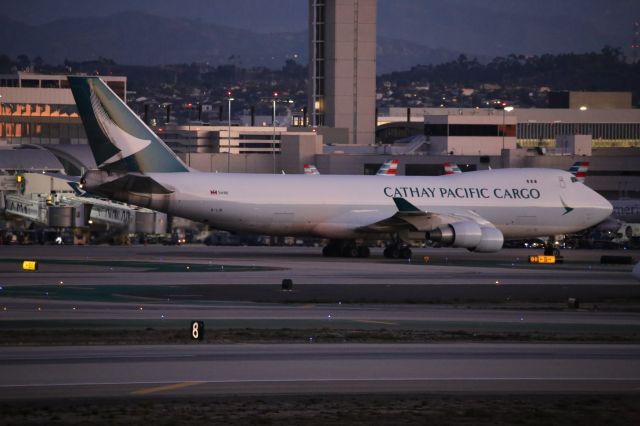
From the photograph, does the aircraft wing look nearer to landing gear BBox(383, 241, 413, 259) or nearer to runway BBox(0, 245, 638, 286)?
landing gear BBox(383, 241, 413, 259)

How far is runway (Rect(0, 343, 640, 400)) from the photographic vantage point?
2058 centimetres

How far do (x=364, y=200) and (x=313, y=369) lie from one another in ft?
117

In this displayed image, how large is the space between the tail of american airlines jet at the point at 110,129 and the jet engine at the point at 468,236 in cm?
1353

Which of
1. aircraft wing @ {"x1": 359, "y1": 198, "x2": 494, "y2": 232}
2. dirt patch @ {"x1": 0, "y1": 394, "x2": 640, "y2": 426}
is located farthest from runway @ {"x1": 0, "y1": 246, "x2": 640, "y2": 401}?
aircraft wing @ {"x1": 359, "y1": 198, "x2": 494, "y2": 232}

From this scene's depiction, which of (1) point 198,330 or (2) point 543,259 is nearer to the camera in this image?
(1) point 198,330

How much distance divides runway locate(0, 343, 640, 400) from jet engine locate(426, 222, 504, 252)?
28993 millimetres

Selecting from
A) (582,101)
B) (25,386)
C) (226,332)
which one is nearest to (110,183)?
(226,332)

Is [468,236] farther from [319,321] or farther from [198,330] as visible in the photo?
[198,330]

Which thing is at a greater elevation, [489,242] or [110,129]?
[110,129]

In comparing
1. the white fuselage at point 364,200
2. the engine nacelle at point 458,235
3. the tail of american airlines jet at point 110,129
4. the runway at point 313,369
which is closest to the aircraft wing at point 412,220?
the white fuselage at point 364,200

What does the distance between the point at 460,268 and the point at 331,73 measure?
91.3m

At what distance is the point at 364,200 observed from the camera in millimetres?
58125

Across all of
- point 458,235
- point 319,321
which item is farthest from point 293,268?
point 319,321

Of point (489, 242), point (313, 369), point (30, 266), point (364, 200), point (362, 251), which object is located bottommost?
point (313, 369)
